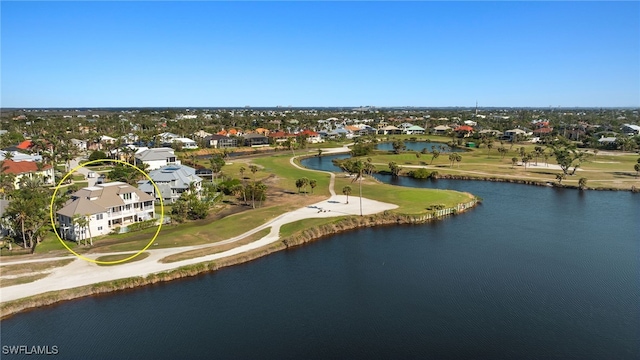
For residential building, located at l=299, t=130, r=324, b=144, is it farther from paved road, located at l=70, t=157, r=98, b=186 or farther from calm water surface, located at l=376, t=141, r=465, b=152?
paved road, located at l=70, t=157, r=98, b=186

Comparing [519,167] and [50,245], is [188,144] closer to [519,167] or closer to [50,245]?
[50,245]

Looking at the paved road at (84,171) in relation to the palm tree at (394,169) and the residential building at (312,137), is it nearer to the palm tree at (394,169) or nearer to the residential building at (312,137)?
the palm tree at (394,169)

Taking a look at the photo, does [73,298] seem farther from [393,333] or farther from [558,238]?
[558,238]

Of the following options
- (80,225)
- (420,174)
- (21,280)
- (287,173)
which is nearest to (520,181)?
(420,174)

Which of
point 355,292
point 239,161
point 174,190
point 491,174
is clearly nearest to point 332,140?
point 239,161

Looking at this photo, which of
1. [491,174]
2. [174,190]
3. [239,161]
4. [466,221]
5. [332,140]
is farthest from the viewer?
[332,140]

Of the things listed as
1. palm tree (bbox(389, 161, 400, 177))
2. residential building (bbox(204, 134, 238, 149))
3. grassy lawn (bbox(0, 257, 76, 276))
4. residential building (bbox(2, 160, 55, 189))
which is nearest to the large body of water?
grassy lawn (bbox(0, 257, 76, 276))

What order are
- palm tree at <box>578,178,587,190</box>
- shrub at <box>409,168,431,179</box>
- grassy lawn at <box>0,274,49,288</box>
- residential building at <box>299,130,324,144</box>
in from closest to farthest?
1. grassy lawn at <box>0,274,49,288</box>
2. palm tree at <box>578,178,587,190</box>
3. shrub at <box>409,168,431,179</box>
4. residential building at <box>299,130,324,144</box>
